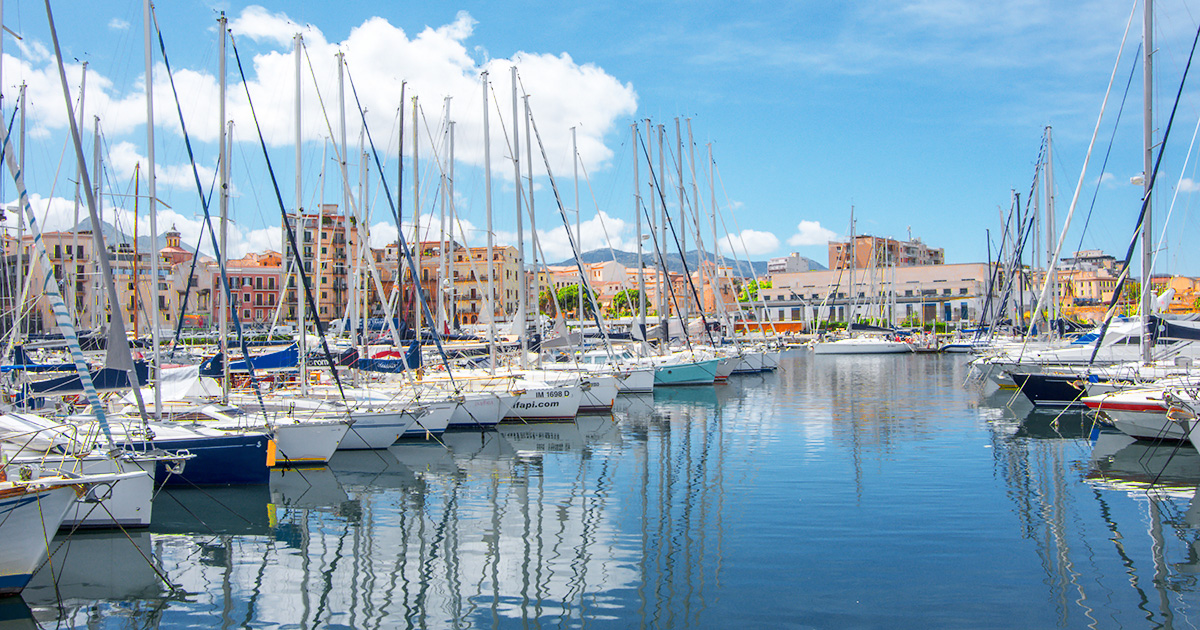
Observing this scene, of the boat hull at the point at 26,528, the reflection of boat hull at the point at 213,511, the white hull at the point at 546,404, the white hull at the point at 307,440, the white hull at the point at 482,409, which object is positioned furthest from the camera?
the white hull at the point at 546,404

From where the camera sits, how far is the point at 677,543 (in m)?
14.5

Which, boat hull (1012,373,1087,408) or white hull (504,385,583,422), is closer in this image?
white hull (504,385,583,422)

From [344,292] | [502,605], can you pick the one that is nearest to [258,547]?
[502,605]

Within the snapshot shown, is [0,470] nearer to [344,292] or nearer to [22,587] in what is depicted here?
[22,587]

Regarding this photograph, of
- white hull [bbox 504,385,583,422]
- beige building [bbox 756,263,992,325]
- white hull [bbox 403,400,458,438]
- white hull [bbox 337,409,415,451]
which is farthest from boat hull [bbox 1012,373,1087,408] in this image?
beige building [bbox 756,263,992,325]

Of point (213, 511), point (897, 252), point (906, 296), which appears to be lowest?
point (213, 511)

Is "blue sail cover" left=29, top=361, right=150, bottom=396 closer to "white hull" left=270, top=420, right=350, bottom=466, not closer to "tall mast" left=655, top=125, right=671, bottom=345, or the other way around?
"white hull" left=270, top=420, right=350, bottom=466

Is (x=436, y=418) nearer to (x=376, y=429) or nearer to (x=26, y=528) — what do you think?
(x=376, y=429)

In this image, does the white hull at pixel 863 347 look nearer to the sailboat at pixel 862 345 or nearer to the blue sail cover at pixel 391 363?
the sailboat at pixel 862 345

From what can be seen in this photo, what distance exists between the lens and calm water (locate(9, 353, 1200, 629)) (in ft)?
37.2

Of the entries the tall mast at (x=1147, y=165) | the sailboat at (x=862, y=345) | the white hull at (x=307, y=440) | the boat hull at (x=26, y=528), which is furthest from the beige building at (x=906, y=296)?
the boat hull at (x=26, y=528)

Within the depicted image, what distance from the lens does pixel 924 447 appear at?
24.1 m

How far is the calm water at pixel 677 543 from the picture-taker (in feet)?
37.2

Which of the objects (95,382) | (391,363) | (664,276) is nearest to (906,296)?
(664,276)
